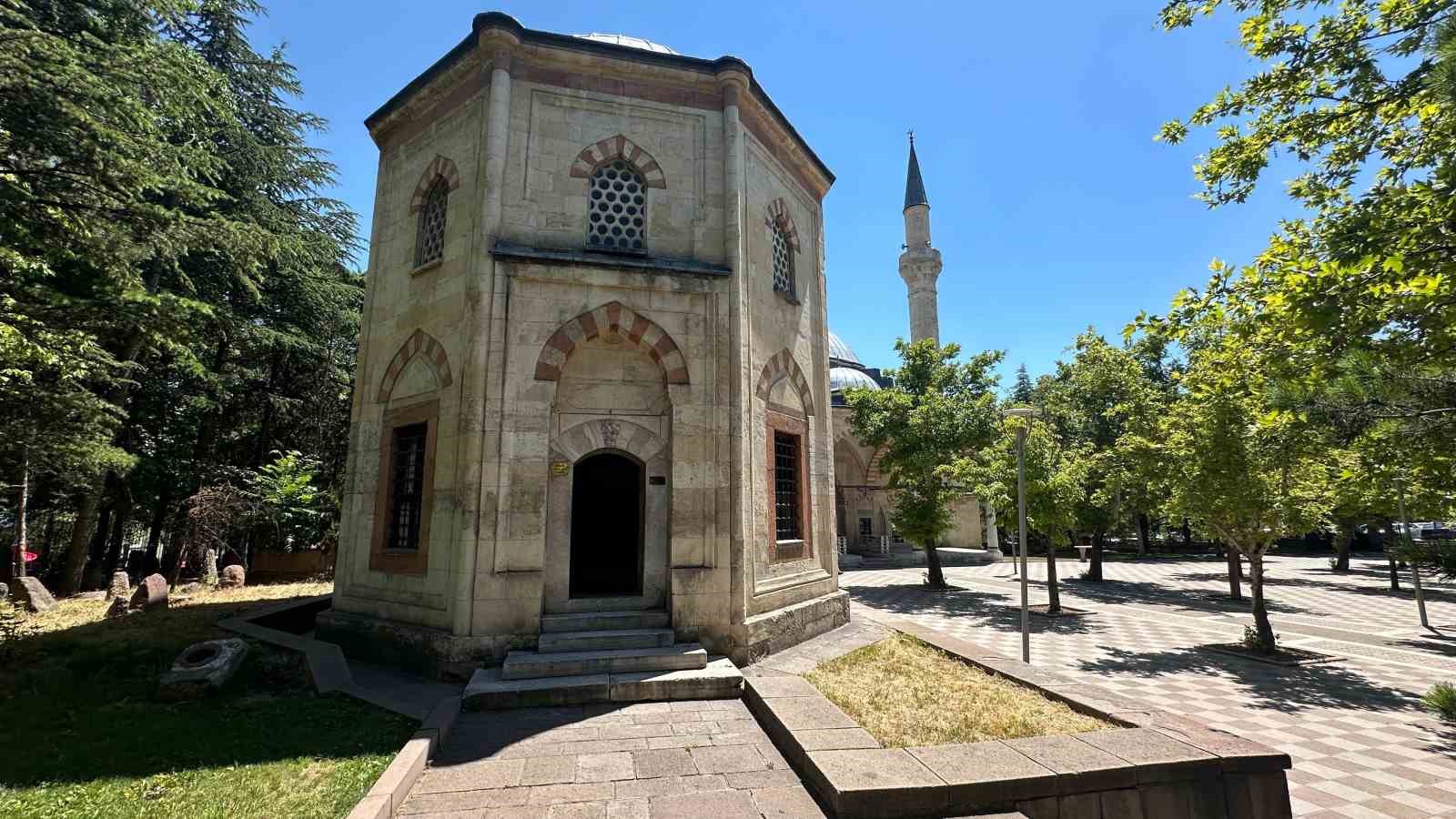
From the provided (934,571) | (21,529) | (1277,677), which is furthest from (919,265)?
(21,529)

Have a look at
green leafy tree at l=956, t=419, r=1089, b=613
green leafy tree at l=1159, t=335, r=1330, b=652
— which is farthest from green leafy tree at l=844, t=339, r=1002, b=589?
green leafy tree at l=1159, t=335, r=1330, b=652

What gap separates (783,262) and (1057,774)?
870 centimetres

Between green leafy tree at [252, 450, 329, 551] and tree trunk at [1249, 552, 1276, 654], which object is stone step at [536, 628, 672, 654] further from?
green leafy tree at [252, 450, 329, 551]

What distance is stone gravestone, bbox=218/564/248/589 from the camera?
1516 cm

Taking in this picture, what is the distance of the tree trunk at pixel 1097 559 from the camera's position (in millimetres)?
22391

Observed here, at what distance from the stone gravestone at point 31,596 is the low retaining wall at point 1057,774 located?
15.6 m

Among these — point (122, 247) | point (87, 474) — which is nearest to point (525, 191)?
point (122, 247)

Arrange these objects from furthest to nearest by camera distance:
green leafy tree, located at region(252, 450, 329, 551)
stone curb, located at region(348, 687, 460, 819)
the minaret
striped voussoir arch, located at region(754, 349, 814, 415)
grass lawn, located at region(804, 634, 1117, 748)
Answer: the minaret < green leafy tree, located at region(252, 450, 329, 551) < striped voussoir arch, located at region(754, 349, 814, 415) < grass lawn, located at region(804, 634, 1117, 748) < stone curb, located at region(348, 687, 460, 819)

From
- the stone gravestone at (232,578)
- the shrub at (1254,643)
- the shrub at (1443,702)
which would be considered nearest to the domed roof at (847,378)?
the shrub at (1254,643)

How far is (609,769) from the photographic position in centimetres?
502

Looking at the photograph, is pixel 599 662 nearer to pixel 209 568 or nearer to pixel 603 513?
pixel 603 513

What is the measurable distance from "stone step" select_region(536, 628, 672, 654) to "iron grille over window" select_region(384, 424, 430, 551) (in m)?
2.71

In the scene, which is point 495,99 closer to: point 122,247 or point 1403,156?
point 122,247

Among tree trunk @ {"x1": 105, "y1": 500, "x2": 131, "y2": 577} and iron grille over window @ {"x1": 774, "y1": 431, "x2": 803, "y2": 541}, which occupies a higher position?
iron grille over window @ {"x1": 774, "y1": 431, "x2": 803, "y2": 541}
